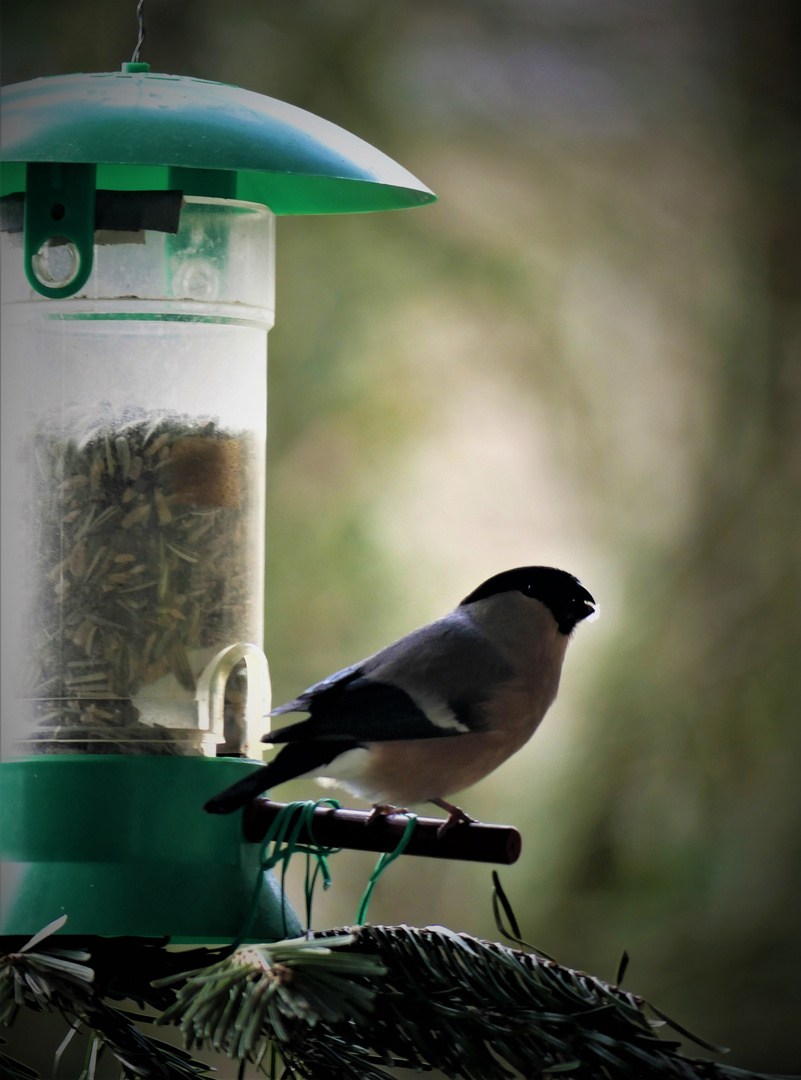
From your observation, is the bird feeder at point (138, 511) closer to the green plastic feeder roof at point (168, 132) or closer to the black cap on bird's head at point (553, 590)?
the green plastic feeder roof at point (168, 132)

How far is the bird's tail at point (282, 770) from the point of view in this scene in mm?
1371

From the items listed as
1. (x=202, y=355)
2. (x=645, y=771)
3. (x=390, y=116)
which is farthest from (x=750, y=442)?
(x=202, y=355)

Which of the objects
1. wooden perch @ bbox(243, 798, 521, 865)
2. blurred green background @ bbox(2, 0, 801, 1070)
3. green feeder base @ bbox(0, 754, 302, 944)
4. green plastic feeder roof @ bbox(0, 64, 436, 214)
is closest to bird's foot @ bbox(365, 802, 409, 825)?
wooden perch @ bbox(243, 798, 521, 865)

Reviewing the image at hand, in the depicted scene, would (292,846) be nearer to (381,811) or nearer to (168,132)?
(381,811)

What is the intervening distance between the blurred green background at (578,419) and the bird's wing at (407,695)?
2.33 metres

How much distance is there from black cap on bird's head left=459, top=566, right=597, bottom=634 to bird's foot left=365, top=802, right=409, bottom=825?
0.27m

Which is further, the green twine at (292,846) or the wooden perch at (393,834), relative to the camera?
the green twine at (292,846)

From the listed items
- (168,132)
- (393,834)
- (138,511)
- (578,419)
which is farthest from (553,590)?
(578,419)

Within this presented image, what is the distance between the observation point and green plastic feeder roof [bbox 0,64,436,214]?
1.26 m

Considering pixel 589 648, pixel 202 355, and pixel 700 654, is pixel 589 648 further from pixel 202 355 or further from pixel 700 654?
pixel 202 355

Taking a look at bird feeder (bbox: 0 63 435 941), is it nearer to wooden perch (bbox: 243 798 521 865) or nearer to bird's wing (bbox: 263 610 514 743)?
wooden perch (bbox: 243 798 521 865)

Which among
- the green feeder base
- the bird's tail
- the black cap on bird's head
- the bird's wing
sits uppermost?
the black cap on bird's head

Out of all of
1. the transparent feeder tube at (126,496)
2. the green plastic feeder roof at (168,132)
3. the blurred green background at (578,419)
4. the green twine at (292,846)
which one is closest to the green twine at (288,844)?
the green twine at (292,846)

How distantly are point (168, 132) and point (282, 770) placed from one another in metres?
0.60
